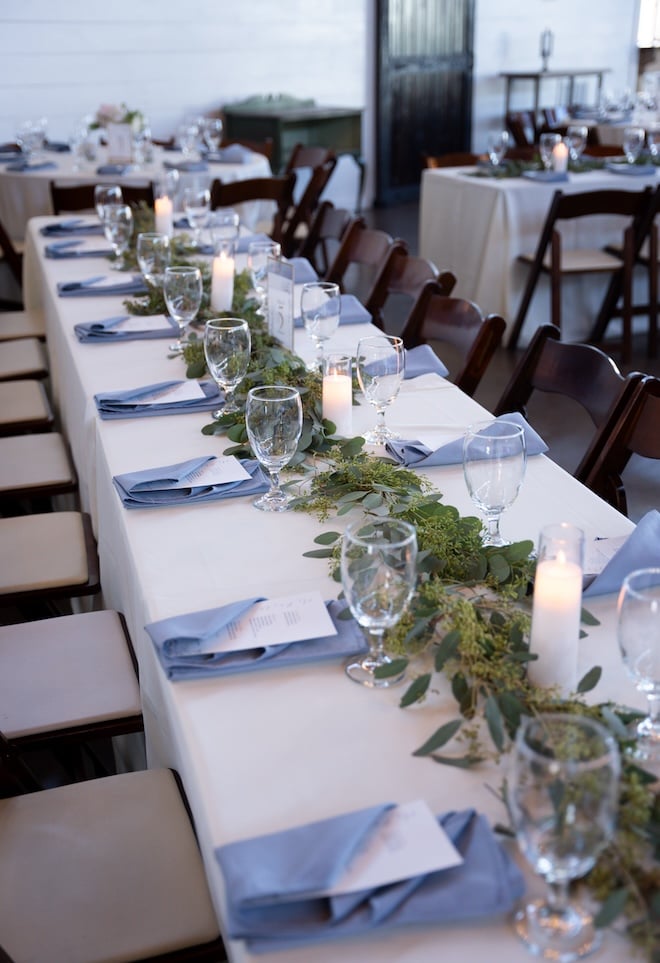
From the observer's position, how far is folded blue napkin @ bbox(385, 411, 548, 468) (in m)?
1.88

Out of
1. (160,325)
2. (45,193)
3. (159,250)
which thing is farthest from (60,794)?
(45,193)

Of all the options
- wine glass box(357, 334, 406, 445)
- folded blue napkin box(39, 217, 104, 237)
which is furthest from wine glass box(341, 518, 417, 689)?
folded blue napkin box(39, 217, 104, 237)

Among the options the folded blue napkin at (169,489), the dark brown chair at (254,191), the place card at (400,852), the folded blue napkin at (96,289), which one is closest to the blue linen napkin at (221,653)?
the place card at (400,852)

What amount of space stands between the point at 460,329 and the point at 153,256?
0.91 metres

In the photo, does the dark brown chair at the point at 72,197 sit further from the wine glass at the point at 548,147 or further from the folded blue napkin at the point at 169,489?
the folded blue napkin at the point at 169,489

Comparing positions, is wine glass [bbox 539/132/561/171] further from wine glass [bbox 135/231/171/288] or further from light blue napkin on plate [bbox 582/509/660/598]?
light blue napkin on plate [bbox 582/509/660/598]

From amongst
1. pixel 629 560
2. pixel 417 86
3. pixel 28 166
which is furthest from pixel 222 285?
pixel 417 86

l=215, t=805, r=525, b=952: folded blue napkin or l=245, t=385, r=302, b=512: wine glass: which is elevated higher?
l=245, t=385, r=302, b=512: wine glass

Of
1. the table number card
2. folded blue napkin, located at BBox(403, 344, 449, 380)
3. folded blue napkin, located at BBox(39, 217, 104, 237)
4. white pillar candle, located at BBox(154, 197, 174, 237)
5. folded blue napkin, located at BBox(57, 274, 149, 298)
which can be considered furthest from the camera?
folded blue napkin, located at BBox(39, 217, 104, 237)

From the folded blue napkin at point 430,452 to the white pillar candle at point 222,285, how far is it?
0.95m

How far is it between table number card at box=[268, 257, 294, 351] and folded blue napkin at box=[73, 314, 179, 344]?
1.38 feet

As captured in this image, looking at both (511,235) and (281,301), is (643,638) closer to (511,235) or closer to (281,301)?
(281,301)

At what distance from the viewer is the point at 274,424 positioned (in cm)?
165

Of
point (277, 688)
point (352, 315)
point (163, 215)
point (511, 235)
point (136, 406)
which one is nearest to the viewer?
point (277, 688)
